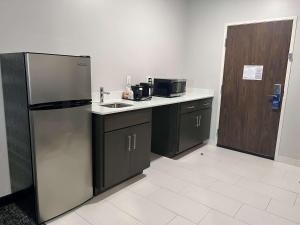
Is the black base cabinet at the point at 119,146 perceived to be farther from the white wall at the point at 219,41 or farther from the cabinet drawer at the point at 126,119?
the white wall at the point at 219,41

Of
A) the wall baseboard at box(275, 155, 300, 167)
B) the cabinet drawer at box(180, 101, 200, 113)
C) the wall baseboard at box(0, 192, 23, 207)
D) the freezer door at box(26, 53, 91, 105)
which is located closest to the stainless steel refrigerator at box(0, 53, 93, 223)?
the freezer door at box(26, 53, 91, 105)

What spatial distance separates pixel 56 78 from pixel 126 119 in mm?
826

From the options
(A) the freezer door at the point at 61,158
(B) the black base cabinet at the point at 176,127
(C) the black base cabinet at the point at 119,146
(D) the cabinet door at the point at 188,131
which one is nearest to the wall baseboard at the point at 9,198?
(A) the freezer door at the point at 61,158

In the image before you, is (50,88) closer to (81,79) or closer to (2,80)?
(81,79)

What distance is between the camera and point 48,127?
1.72m

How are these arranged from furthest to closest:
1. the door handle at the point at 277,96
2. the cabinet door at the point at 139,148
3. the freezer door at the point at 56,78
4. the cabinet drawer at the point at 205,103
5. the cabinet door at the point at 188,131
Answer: the cabinet drawer at the point at 205,103 → the cabinet door at the point at 188,131 → the door handle at the point at 277,96 → the cabinet door at the point at 139,148 → the freezer door at the point at 56,78

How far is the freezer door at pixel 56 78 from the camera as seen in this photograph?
1592 mm

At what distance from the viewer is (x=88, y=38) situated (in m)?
2.54

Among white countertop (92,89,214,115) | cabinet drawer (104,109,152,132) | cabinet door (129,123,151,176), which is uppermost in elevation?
white countertop (92,89,214,115)

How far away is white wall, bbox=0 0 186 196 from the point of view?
202 cm

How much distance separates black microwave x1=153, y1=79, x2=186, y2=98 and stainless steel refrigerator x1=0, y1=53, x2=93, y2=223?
4.97 feet

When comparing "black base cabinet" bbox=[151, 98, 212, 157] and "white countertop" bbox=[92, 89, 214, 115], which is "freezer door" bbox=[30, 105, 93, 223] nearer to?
"white countertop" bbox=[92, 89, 214, 115]

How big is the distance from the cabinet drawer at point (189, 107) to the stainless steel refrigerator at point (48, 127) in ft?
4.94

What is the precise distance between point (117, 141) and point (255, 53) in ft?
7.85
